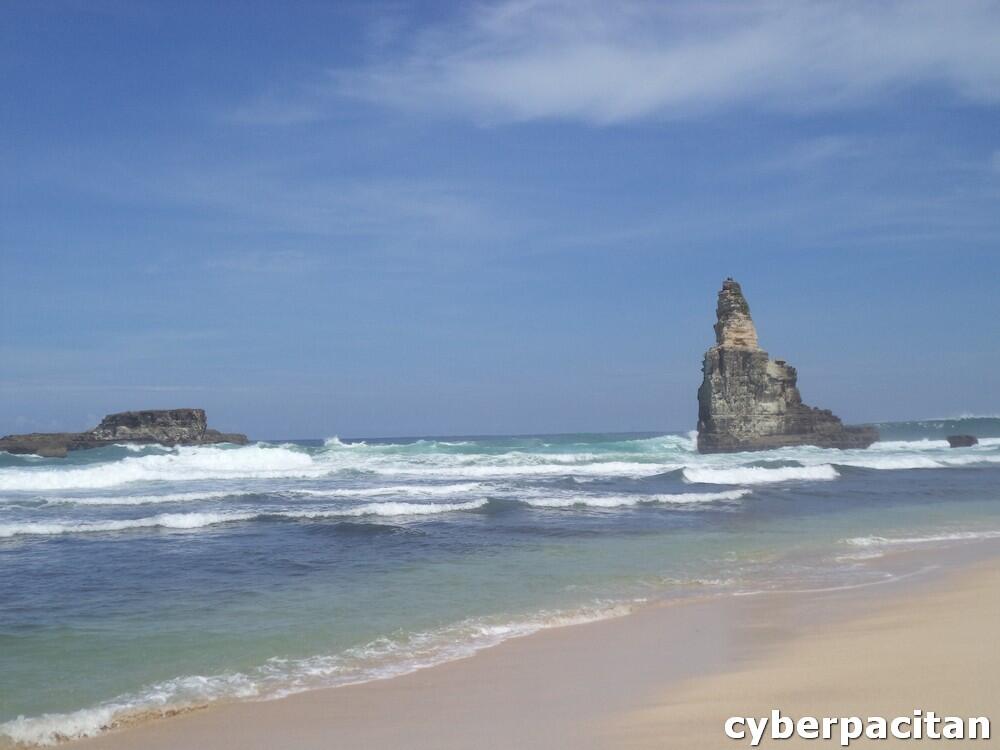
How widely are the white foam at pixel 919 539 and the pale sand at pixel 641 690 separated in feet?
18.2

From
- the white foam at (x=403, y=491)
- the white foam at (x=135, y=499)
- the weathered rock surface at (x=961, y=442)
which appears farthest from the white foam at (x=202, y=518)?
the weathered rock surface at (x=961, y=442)

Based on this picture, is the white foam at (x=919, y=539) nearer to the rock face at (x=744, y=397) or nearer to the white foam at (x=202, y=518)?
the white foam at (x=202, y=518)

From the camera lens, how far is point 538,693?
18.2 ft

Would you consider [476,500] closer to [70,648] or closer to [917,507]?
[917,507]

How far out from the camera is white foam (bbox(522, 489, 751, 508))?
19.5 m

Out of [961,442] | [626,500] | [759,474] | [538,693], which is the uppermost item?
[538,693]

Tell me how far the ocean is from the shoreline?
14.6 inches

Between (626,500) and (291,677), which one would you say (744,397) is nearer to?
(626,500)

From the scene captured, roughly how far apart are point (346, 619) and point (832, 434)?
42.9 metres

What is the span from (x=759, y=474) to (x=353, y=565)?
21055mm

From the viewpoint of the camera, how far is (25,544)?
45.1ft

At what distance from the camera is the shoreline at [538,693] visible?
15.5ft

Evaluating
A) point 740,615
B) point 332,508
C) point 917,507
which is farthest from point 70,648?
point 917,507

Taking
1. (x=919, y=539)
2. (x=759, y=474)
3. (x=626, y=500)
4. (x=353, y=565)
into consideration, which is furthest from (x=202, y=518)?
(x=759, y=474)
